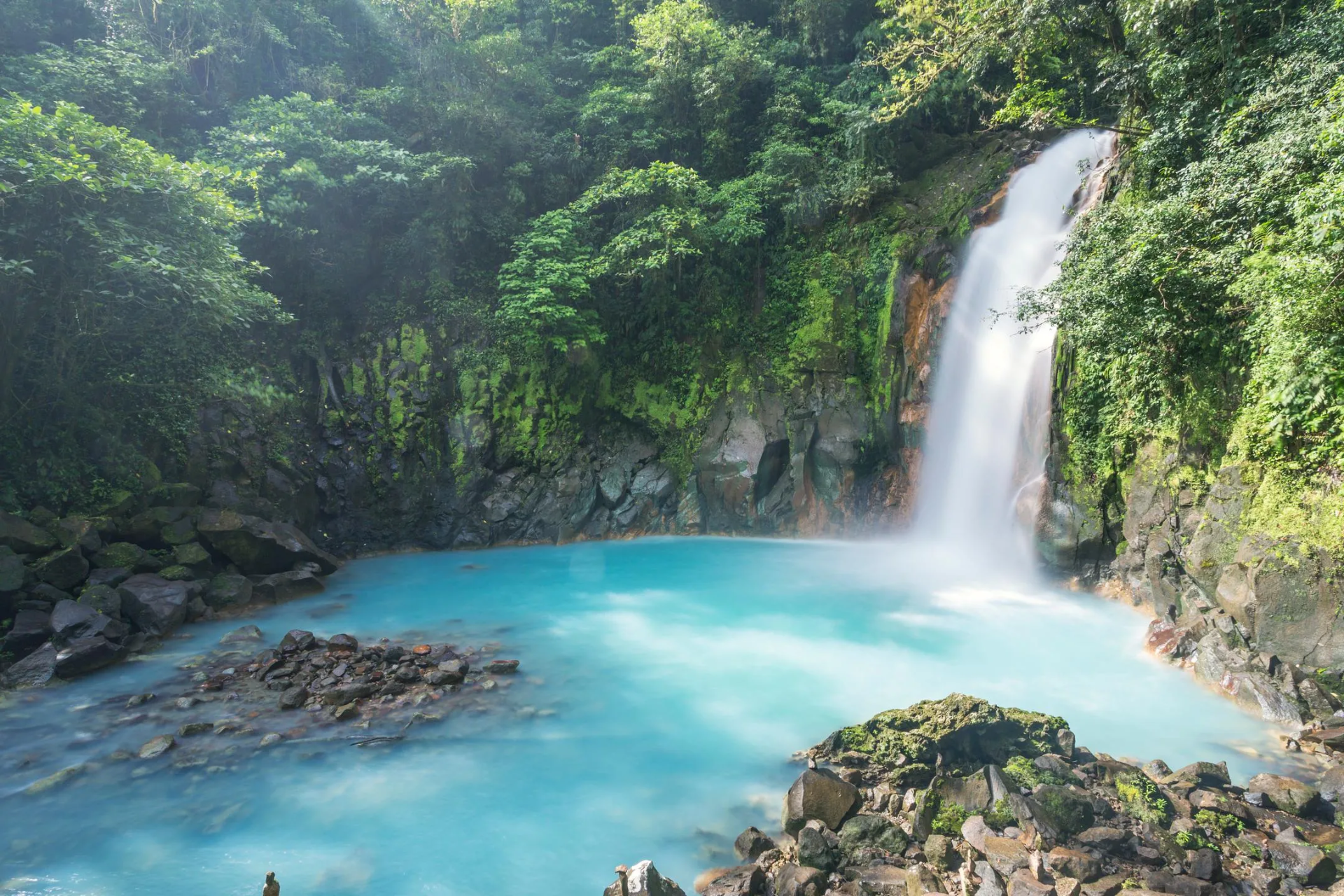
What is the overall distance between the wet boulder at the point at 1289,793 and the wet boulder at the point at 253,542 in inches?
519

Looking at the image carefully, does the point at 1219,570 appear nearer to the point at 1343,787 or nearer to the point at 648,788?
the point at 1343,787

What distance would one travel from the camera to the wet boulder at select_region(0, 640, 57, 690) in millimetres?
7414

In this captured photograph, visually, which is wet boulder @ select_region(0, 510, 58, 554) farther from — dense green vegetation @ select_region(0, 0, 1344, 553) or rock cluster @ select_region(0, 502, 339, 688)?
dense green vegetation @ select_region(0, 0, 1344, 553)

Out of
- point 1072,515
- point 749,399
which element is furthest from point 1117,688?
point 749,399

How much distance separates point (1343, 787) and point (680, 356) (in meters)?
14.4

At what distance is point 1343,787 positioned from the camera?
5.04m

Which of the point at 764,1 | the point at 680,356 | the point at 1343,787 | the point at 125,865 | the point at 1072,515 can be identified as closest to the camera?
the point at 125,865

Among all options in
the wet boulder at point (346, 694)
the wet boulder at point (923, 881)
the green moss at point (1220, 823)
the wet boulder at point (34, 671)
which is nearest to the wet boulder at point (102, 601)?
the wet boulder at point (34, 671)

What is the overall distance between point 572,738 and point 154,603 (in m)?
6.77

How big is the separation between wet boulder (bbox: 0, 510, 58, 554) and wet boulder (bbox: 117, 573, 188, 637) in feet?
3.47

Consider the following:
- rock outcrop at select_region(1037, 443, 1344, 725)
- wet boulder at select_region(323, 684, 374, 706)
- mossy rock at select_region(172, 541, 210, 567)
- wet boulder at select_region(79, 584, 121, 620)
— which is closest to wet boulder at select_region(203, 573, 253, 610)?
mossy rock at select_region(172, 541, 210, 567)

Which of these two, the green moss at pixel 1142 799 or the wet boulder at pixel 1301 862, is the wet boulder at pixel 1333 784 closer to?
the wet boulder at pixel 1301 862

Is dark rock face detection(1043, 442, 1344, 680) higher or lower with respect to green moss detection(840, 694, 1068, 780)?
higher

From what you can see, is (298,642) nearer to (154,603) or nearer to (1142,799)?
(154,603)
